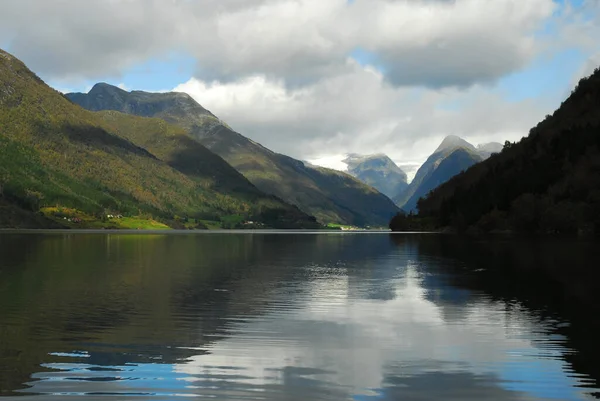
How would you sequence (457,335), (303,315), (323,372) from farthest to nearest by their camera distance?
(303,315) → (457,335) → (323,372)

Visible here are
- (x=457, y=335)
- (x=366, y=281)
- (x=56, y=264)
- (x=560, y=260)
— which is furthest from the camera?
(x=560, y=260)

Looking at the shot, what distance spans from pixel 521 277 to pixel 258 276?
107ft

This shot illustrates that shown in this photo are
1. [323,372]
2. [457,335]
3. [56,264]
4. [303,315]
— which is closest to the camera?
[323,372]

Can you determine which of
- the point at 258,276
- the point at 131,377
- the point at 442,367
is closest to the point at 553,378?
the point at 442,367

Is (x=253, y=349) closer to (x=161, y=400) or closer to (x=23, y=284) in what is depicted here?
(x=161, y=400)

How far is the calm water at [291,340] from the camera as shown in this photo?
82.9 feet

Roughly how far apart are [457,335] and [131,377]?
813 inches

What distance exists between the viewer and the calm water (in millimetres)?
25281

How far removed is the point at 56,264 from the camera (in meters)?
92.2

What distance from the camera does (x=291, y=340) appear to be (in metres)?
36.0

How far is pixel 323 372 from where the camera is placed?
1110 inches

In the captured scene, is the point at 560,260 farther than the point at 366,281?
Yes

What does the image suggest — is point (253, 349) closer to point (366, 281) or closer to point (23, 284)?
point (23, 284)

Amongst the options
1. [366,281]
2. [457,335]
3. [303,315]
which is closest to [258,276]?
[366,281]
